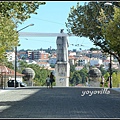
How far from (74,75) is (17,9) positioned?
111 metres

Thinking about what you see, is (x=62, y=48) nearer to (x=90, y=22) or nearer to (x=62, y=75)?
(x=62, y=75)

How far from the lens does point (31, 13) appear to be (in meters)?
26.1

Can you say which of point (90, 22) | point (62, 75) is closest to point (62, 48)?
point (62, 75)

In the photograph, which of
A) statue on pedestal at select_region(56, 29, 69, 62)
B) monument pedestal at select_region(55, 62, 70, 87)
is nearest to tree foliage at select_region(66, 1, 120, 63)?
monument pedestal at select_region(55, 62, 70, 87)

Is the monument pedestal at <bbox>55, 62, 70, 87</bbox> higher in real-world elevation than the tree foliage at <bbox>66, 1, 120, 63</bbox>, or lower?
lower

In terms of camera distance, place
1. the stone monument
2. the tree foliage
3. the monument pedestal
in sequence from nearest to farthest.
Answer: the tree foliage
the monument pedestal
the stone monument

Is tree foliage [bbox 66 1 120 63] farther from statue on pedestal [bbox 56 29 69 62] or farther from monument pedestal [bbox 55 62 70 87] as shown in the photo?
statue on pedestal [bbox 56 29 69 62]

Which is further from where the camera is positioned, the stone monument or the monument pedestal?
the stone monument

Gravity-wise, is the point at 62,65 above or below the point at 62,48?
below

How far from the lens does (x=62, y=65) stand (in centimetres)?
8700

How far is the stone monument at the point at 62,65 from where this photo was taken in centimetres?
8538

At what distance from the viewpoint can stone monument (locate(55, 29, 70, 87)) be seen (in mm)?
85375

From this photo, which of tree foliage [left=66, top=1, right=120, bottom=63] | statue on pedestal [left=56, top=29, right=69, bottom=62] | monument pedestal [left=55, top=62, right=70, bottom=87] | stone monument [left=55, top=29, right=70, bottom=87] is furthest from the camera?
statue on pedestal [left=56, top=29, right=69, bottom=62]

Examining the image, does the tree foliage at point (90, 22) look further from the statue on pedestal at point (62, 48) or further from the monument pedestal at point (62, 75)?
the statue on pedestal at point (62, 48)
